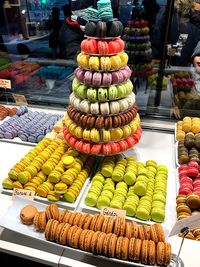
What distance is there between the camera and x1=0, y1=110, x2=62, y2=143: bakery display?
1.92m

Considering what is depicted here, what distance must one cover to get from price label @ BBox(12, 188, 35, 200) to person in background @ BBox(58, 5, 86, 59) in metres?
1.34

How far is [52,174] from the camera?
138cm

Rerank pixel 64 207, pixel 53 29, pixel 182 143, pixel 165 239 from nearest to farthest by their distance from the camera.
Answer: pixel 165 239
pixel 64 207
pixel 182 143
pixel 53 29

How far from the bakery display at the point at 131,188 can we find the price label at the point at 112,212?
0.07ft

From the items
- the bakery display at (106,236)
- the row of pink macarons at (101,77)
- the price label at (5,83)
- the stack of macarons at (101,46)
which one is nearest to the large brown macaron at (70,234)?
the bakery display at (106,236)

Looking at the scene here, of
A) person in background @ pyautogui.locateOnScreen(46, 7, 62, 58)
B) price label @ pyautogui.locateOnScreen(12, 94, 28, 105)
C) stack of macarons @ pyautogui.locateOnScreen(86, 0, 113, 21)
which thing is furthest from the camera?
person in background @ pyautogui.locateOnScreen(46, 7, 62, 58)

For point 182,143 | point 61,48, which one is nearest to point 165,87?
point 182,143

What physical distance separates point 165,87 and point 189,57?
0.30 m

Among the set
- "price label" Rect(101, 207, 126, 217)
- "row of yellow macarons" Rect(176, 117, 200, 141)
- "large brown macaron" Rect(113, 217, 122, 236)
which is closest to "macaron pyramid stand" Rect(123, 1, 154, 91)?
"row of yellow macarons" Rect(176, 117, 200, 141)

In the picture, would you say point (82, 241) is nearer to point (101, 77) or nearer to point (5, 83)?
point (101, 77)

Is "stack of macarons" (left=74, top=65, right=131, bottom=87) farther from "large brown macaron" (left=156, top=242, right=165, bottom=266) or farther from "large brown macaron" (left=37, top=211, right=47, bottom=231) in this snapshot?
"large brown macaron" (left=156, top=242, right=165, bottom=266)

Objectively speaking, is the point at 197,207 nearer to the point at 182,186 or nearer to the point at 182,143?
the point at 182,186

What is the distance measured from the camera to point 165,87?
7.61ft

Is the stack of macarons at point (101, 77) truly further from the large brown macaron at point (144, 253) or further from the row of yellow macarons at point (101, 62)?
the large brown macaron at point (144, 253)
